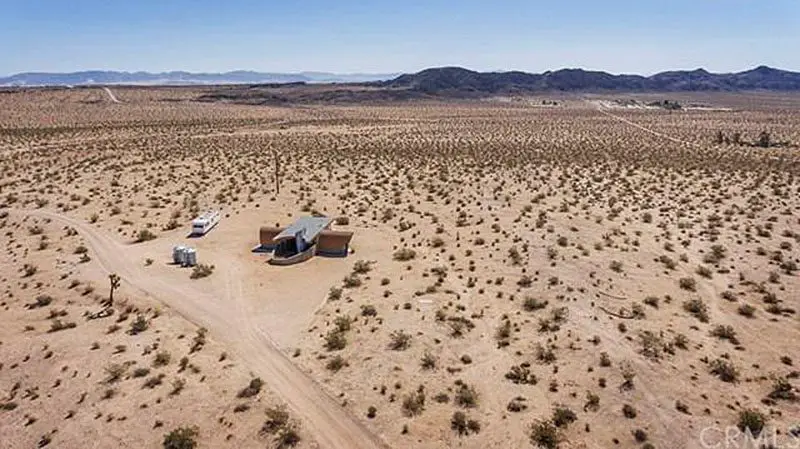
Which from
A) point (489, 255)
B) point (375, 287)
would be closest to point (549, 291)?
point (489, 255)

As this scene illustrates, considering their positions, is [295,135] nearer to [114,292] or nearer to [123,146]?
[123,146]

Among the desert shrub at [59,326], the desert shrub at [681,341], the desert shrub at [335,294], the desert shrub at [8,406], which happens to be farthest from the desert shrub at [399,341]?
the desert shrub at [59,326]

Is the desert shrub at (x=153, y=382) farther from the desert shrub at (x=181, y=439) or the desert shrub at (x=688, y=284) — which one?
the desert shrub at (x=688, y=284)

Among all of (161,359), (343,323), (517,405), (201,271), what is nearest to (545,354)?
(517,405)

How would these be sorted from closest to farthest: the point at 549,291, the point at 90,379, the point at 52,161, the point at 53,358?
the point at 90,379 < the point at 53,358 < the point at 549,291 < the point at 52,161

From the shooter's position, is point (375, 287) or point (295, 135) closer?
point (375, 287)

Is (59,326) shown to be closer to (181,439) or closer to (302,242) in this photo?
(181,439)

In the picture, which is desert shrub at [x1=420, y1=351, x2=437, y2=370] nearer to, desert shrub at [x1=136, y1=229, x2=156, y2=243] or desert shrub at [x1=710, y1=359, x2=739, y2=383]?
desert shrub at [x1=710, y1=359, x2=739, y2=383]
